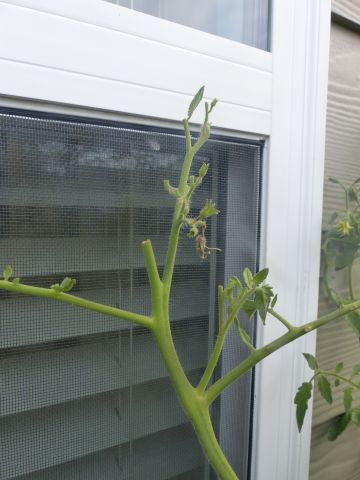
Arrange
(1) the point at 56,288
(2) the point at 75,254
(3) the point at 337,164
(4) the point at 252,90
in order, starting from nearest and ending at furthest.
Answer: (1) the point at 56,288, (2) the point at 75,254, (4) the point at 252,90, (3) the point at 337,164

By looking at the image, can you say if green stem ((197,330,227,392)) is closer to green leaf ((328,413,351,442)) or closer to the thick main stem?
the thick main stem

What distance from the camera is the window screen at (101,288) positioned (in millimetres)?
463

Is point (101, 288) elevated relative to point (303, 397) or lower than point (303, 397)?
elevated

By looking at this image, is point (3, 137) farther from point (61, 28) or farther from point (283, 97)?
point (283, 97)

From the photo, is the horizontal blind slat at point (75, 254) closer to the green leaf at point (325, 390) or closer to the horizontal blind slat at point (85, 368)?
the horizontal blind slat at point (85, 368)

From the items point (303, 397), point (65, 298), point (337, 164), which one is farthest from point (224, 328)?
point (337, 164)

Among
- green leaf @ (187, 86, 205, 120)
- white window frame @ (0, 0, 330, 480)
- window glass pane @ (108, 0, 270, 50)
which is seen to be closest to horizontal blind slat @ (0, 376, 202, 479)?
white window frame @ (0, 0, 330, 480)

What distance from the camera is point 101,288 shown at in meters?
0.52

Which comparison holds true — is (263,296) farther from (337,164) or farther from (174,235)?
(337,164)

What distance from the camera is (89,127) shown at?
48 cm

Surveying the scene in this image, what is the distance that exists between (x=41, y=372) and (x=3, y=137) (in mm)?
293

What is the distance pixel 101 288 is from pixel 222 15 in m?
0.46

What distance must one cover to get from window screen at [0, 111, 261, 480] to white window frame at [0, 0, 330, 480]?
33 millimetres

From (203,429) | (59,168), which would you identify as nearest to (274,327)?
(203,429)
